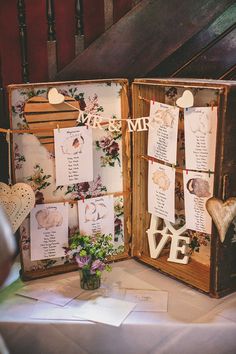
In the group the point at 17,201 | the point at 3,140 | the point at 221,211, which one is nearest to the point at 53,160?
the point at 17,201

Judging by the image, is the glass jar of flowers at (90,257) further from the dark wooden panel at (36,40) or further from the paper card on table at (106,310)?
the dark wooden panel at (36,40)

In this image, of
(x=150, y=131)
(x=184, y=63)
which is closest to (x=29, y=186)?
(x=150, y=131)

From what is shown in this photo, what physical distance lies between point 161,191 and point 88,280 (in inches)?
18.1

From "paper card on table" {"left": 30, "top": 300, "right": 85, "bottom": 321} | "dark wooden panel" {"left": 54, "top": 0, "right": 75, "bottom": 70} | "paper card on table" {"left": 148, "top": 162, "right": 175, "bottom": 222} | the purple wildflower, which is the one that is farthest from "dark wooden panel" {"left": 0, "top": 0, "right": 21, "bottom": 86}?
"paper card on table" {"left": 30, "top": 300, "right": 85, "bottom": 321}

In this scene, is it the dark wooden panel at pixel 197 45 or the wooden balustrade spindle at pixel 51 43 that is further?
the dark wooden panel at pixel 197 45

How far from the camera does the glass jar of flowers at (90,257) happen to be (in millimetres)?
1657

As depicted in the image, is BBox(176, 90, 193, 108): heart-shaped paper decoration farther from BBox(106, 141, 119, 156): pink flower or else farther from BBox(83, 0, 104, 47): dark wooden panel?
BBox(83, 0, 104, 47): dark wooden panel

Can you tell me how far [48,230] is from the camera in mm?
1777

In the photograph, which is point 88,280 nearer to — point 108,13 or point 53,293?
point 53,293

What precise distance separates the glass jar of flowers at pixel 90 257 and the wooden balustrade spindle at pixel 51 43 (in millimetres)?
689

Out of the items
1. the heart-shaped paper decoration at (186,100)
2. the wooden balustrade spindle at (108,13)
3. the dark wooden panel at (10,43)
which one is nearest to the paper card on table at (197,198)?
the heart-shaped paper decoration at (186,100)

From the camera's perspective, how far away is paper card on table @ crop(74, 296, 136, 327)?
148 centimetres

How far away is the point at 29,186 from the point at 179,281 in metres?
0.68

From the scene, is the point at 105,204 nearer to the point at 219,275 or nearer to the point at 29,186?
the point at 29,186
